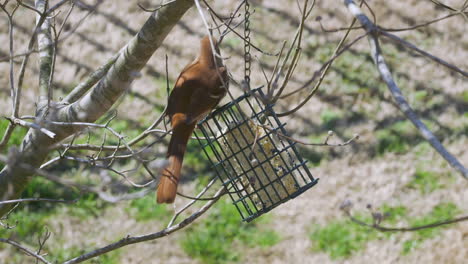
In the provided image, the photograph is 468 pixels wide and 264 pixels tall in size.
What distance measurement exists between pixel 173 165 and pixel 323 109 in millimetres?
3637

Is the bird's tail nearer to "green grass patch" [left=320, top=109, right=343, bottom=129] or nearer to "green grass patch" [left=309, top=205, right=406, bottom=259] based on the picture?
"green grass patch" [left=309, top=205, right=406, bottom=259]

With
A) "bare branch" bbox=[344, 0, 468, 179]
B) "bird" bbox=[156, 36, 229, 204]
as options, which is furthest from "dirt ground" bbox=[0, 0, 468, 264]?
"bare branch" bbox=[344, 0, 468, 179]

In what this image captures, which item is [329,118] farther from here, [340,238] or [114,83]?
[114,83]

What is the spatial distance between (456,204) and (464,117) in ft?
3.43

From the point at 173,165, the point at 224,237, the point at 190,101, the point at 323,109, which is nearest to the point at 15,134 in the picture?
the point at 224,237

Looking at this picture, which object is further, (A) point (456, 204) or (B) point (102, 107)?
(A) point (456, 204)

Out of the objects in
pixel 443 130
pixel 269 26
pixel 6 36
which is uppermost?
pixel 6 36

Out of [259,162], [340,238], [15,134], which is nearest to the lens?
[259,162]

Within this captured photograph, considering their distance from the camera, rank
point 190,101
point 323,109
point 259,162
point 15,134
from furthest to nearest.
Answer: point 323,109, point 15,134, point 190,101, point 259,162

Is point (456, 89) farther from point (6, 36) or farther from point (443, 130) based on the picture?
point (6, 36)

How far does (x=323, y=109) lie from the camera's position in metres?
6.36

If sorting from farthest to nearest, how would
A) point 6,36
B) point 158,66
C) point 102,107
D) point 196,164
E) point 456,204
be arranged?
point 6,36 < point 158,66 < point 196,164 < point 456,204 < point 102,107

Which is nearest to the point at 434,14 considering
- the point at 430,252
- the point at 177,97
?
the point at 430,252

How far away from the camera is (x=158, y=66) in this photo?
6.85m
